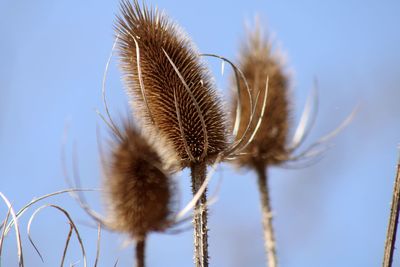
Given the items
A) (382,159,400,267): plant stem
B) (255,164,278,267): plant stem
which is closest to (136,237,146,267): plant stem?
(382,159,400,267): plant stem

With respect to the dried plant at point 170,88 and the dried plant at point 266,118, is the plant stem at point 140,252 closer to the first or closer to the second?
the dried plant at point 170,88

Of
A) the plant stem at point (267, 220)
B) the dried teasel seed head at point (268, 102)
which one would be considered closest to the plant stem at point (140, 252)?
the plant stem at point (267, 220)

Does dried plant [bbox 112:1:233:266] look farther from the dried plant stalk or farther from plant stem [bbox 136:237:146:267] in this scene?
the dried plant stalk

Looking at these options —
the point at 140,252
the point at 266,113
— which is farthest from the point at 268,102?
the point at 140,252

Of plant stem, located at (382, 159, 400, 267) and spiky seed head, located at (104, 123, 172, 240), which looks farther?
spiky seed head, located at (104, 123, 172, 240)

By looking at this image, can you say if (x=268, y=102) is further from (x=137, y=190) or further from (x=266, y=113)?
(x=137, y=190)
